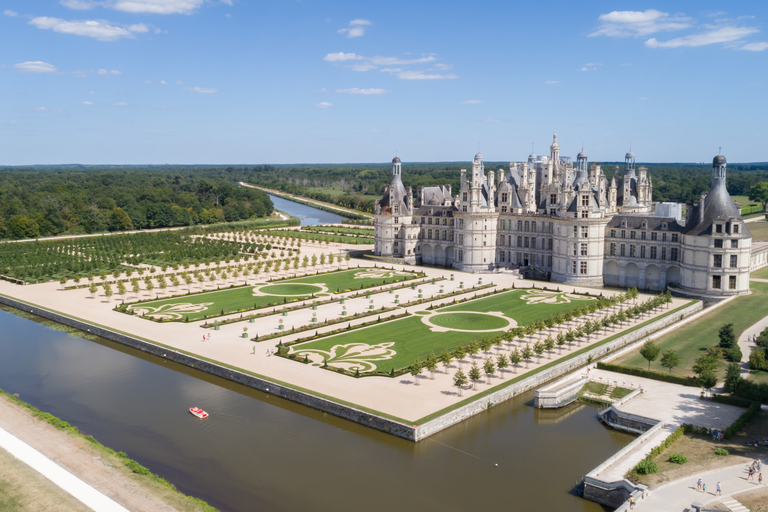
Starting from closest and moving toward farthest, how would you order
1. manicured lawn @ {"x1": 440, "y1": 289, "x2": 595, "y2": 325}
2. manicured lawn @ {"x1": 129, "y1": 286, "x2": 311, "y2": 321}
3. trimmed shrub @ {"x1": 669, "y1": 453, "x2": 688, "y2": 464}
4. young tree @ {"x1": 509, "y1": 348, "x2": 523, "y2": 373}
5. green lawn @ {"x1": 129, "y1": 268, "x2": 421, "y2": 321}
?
trimmed shrub @ {"x1": 669, "y1": 453, "x2": 688, "y2": 464} → young tree @ {"x1": 509, "y1": 348, "x2": 523, "y2": 373} → manicured lawn @ {"x1": 440, "y1": 289, "x2": 595, "y2": 325} → manicured lawn @ {"x1": 129, "y1": 286, "x2": 311, "y2": 321} → green lawn @ {"x1": 129, "y1": 268, "x2": 421, "y2": 321}

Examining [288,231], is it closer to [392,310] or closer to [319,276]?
[319,276]

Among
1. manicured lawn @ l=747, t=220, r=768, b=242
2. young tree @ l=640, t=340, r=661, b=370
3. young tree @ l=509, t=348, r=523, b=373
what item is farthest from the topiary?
manicured lawn @ l=747, t=220, r=768, b=242

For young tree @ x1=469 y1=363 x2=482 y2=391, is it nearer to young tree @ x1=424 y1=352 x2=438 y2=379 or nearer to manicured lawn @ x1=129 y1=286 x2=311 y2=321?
young tree @ x1=424 y1=352 x2=438 y2=379

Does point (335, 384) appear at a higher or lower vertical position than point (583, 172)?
lower

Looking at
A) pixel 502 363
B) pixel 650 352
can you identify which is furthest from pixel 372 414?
pixel 650 352

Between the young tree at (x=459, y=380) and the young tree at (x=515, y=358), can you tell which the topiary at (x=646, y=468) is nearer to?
the young tree at (x=459, y=380)

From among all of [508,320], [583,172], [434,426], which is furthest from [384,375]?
[583,172]

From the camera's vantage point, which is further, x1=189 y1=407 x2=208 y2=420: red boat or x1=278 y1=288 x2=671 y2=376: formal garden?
x1=278 y1=288 x2=671 y2=376: formal garden

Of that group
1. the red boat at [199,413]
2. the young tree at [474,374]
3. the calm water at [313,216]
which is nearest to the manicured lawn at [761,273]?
the young tree at [474,374]
